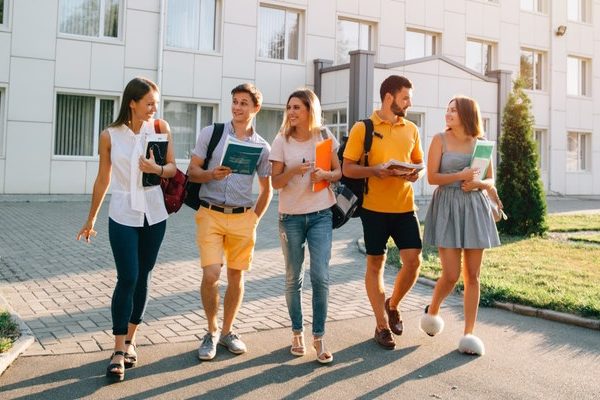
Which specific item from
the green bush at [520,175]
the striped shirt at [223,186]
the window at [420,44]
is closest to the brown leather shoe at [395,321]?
the striped shirt at [223,186]

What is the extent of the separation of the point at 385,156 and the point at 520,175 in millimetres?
8168

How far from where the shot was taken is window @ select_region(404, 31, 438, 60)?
23.1 meters

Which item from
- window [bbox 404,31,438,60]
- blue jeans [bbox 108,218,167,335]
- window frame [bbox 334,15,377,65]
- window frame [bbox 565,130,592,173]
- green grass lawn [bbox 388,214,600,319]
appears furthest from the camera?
window frame [bbox 565,130,592,173]

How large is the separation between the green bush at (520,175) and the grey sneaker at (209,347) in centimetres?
881

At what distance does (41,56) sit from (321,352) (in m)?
15.5

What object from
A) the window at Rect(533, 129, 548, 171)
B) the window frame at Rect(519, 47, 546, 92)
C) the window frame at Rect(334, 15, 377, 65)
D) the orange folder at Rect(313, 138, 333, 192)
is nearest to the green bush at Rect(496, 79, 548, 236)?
the orange folder at Rect(313, 138, 333, 192)

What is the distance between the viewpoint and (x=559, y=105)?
2661cm

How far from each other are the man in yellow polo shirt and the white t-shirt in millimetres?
332

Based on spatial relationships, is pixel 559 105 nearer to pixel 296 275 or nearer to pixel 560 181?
pixel 560 181

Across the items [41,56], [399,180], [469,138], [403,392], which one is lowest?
[403,392]

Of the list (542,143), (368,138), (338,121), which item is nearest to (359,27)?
(338,121)

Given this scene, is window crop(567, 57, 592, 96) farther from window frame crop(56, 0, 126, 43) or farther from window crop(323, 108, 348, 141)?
window frame crop(56, 0, 126, 43)

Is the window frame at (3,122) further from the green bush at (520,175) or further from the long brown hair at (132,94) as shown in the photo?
the long brown hair at (132,94)

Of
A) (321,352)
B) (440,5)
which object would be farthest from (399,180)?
(440,5)
